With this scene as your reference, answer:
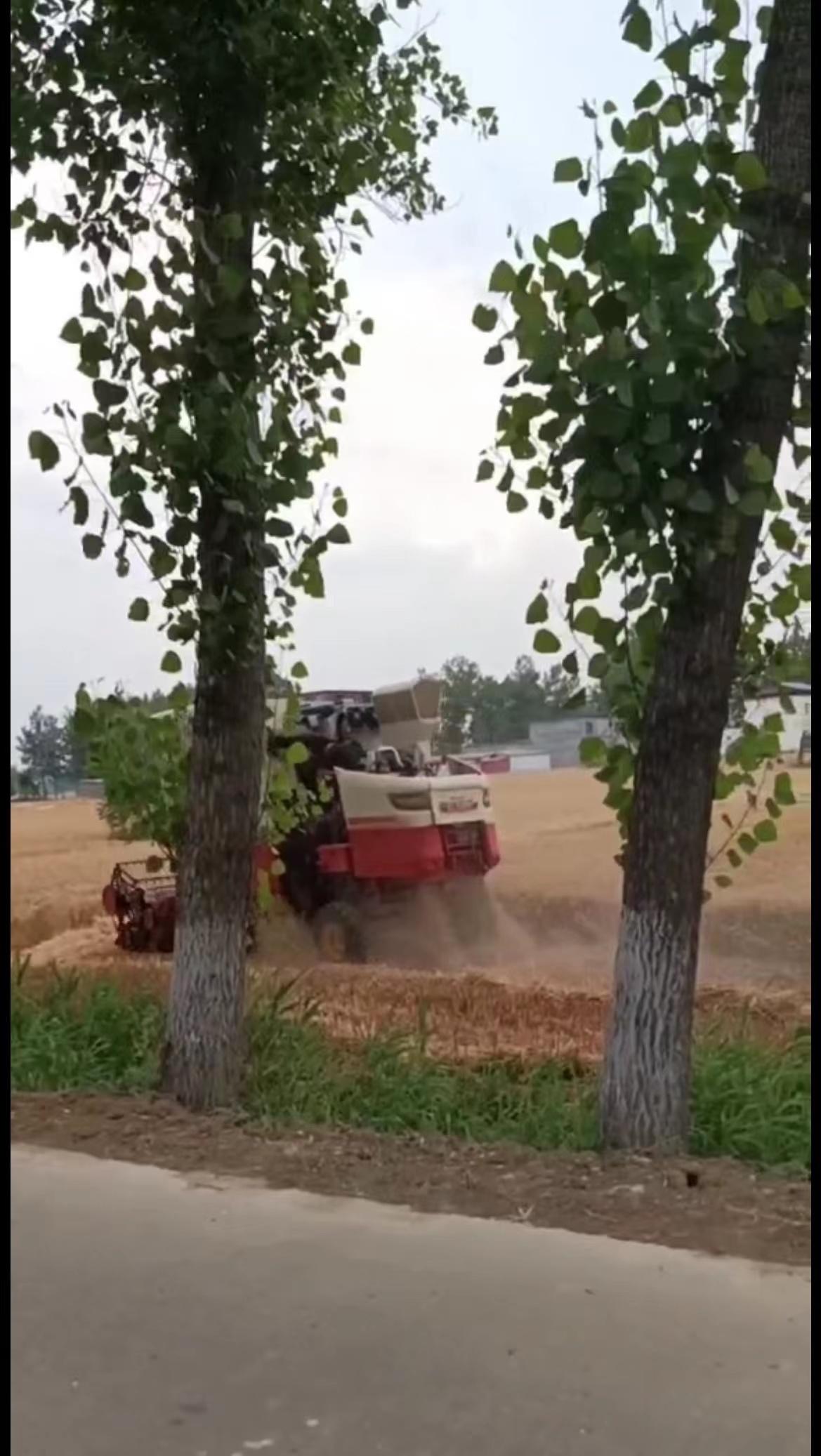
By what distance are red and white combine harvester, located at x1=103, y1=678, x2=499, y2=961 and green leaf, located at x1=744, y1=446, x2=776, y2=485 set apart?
6.07m

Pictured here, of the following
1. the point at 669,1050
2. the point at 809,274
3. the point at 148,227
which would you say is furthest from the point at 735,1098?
the point at 148,227

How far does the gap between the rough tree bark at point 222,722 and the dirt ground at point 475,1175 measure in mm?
307

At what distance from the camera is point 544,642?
5.04 metres

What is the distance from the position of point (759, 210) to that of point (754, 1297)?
3.17m

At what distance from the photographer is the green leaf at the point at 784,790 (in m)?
5.35

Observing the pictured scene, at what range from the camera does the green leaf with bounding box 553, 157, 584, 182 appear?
4.45 m

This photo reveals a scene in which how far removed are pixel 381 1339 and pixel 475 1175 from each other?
138 cm

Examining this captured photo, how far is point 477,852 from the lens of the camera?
36.2 ft

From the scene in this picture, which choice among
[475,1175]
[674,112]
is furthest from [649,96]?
[475,1175]

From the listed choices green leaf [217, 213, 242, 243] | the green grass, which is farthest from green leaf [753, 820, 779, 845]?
green leaf [217, 213, 242, 243]

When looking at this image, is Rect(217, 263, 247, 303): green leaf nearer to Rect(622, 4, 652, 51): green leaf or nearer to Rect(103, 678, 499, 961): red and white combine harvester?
→ Rect(622, 4, 652, 51): green leaf

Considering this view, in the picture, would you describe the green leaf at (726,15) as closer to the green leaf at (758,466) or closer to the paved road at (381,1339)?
the green leaf at (758,466)

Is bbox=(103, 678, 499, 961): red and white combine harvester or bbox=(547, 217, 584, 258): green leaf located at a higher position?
bbox=(547, 217, 584, 258): green leaf

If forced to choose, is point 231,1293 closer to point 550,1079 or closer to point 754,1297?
point 754,1297
